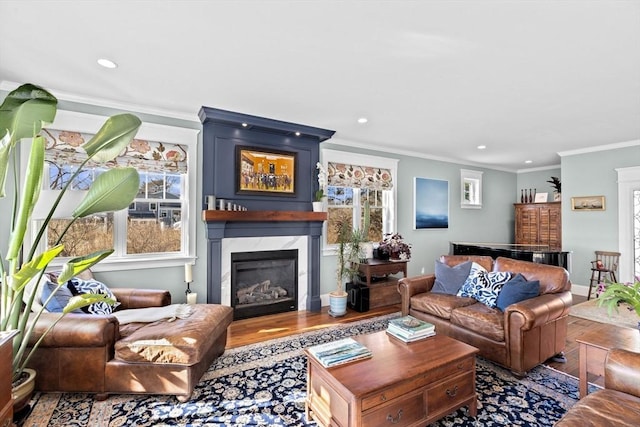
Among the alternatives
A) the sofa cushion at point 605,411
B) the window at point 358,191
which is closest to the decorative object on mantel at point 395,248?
the window at point 358,191

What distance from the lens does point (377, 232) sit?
5312 millimetres

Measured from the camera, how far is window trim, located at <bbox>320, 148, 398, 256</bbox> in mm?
4684

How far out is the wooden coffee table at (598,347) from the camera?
2.04 m

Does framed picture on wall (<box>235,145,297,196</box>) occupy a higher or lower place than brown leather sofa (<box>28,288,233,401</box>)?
higher

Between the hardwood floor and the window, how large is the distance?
1.14m

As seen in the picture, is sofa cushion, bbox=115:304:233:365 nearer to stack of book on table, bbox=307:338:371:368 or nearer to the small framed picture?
stack of book on table, bbox=307:338:371:368

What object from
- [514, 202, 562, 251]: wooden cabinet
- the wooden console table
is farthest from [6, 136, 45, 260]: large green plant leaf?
[514, 202, 562, 251]: wooden cabinet

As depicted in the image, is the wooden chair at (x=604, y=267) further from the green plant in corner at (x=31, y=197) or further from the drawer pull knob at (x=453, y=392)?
the green plant in corner at (x=31, y=197)

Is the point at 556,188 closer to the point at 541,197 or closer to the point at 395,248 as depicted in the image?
the point at 541,197

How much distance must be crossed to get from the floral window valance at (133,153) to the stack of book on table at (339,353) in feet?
9.03

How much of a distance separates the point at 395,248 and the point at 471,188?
3.10 m

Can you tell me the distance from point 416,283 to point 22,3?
161 inches

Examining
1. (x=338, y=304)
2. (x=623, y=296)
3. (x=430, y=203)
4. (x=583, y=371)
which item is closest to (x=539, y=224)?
(x=430, y=203)

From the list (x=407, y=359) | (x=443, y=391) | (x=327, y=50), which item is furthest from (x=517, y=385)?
(x=327, y=50)
